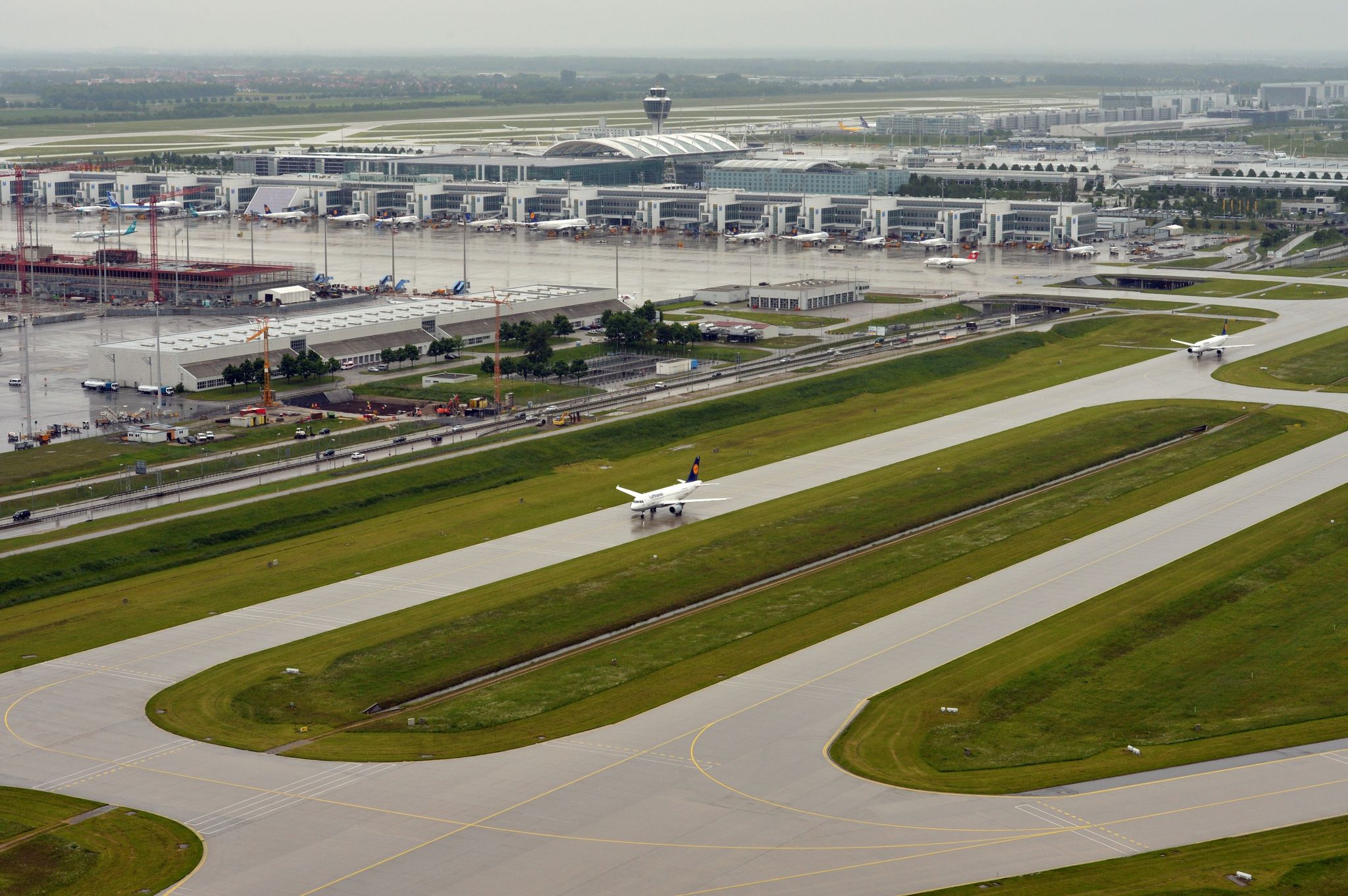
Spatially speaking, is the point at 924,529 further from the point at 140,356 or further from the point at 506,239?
the point at 506,239

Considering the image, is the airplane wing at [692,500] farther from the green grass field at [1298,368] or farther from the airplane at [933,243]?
the airplane at [933,243]

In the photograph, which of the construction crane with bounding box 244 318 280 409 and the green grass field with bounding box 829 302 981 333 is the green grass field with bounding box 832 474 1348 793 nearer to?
the construction crane with bounding box 244 318 280 409

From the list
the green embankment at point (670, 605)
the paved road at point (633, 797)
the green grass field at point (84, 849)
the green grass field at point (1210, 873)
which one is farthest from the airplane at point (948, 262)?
the green grass field at point (84, 849)

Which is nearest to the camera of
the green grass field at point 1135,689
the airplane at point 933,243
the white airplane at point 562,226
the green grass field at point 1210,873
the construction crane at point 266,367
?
the green grass field at point 1210,873

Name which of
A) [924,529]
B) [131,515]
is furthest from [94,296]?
[924,529]

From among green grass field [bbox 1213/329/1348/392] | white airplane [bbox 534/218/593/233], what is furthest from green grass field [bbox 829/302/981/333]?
white airplane [bbox 534/218/593/233]

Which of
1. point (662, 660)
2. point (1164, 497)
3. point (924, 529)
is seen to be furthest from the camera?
point (1164, 497)
